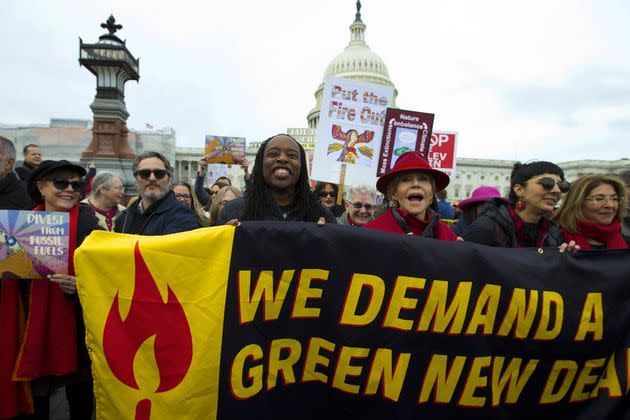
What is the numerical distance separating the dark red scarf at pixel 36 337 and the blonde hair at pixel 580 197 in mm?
3366

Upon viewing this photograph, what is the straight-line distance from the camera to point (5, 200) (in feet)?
9.99

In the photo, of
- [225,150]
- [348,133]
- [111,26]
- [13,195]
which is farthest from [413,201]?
[111,26]

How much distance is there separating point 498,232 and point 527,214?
0.95 feet

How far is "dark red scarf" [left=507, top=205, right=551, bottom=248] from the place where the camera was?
279cm

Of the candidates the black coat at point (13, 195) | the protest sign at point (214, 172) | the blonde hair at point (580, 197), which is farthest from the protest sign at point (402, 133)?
the protest sign at point (214, 172)

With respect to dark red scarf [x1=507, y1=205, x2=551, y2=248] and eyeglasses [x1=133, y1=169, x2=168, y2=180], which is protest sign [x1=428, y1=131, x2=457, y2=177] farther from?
eyeglasses [x1=133, y1=169, x2=168, y2=180]

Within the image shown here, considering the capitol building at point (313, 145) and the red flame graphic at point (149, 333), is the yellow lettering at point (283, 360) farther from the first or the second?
the capitol building at point (313, 145)

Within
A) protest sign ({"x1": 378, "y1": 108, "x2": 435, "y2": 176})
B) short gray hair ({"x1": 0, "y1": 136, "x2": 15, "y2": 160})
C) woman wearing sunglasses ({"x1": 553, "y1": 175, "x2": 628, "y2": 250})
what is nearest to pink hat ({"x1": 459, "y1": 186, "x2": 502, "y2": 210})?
protest sign ({"x1": 378, "y1": 108, "x2": 435, "y2": 176})

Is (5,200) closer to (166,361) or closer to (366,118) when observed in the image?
(166,361)

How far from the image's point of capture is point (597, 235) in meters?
2.83

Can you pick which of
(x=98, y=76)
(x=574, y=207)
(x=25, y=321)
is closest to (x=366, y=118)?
(x=574, y=207)

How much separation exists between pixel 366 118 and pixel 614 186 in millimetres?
2818

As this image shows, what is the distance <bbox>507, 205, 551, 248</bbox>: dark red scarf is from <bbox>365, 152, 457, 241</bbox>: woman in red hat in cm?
55

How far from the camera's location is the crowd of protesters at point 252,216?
98.3 inches
